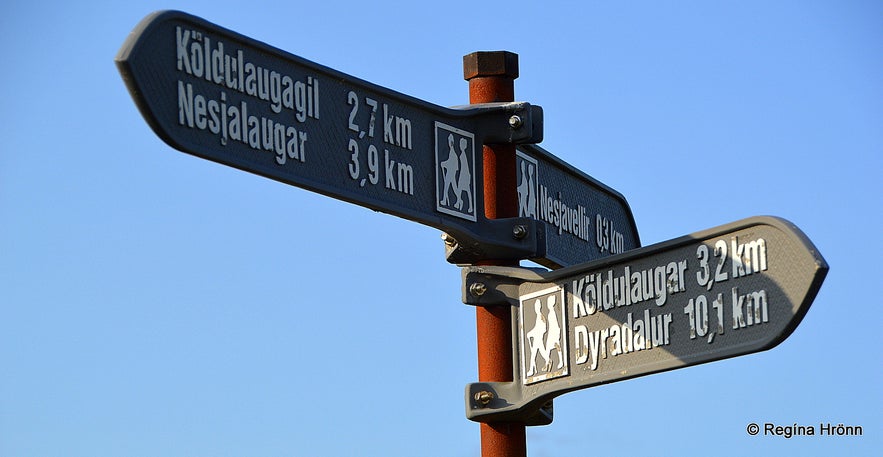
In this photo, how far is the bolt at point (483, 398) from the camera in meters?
3.54

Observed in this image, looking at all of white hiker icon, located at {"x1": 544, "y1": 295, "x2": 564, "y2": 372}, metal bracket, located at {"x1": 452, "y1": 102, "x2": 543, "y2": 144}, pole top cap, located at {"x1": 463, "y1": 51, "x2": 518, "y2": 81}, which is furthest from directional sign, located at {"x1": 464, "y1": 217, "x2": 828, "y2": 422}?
pole top cap, located at {"x1": 463, "y1": 51, "x2": 518, "y2": 81}

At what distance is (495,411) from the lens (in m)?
3.52

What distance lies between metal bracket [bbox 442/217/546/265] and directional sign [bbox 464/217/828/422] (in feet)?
0.16

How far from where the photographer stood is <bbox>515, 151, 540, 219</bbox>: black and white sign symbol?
378 cm

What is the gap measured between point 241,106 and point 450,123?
78 cm

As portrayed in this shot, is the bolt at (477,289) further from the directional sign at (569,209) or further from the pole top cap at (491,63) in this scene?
the pole top cap at (491,63)

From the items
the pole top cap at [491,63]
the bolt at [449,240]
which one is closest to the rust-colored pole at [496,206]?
the pole top cap at [491,63]

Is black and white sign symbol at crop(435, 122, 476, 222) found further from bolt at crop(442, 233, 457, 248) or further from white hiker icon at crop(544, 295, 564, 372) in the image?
white hiker icon at crop(544, 295, 564, 372)

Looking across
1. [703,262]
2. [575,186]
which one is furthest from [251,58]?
[575,186]

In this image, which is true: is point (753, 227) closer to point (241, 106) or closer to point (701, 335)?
point (701, 335)

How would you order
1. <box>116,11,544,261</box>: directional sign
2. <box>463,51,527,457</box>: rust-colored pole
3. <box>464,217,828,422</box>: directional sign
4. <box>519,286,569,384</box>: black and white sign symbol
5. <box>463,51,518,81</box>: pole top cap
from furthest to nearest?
1. <box>463,51,518,81</box>: pole top cap
2. <box>463,51,527,457</box>: rust-colored pole
3. <box>519,286,569,384</box>: black and white sign symbol
4. <box>464,217,828,422</box>: directional sign
5. <box>116,11,544,261</box>: directional sign

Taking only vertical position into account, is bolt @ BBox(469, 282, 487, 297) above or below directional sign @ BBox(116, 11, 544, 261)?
below

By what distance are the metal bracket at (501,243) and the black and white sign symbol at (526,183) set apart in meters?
0.12

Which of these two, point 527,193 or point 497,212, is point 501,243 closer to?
point 497,212
